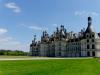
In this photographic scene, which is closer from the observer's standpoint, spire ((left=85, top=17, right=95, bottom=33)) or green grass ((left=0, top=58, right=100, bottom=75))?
green grass ((left=0, top=58, right=100, bottom=75))

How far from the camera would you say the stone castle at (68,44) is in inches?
3935

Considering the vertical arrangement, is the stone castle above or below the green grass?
above

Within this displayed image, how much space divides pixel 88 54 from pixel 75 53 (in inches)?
351

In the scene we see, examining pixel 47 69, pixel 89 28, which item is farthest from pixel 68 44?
pixel 47 69

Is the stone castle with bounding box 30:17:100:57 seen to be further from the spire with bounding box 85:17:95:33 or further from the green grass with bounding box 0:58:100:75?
the green grass with bounding box 0:58:100:75

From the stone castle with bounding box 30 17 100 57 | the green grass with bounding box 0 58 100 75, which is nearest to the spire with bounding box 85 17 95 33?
the stone castle with bounding box 30 17 100 57

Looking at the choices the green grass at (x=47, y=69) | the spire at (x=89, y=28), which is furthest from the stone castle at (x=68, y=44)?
the green grass at (x=47, y=69)

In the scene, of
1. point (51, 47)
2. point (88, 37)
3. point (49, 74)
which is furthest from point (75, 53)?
point (49, 74)

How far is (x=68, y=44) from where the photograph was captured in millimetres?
113562

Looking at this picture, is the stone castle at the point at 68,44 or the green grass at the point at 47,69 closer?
the green grass at the point at 47,69

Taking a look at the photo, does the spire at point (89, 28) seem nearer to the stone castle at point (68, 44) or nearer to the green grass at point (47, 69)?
the stone castle at point (68, 44)

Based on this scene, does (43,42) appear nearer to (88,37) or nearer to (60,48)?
(60,48)

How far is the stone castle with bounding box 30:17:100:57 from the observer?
328 feet

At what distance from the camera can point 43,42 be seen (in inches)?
5113
